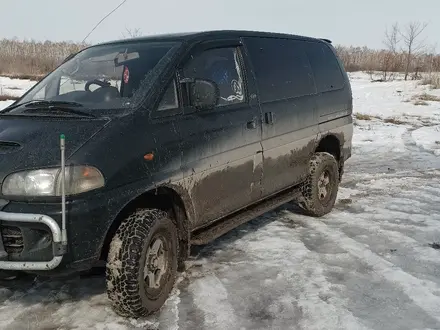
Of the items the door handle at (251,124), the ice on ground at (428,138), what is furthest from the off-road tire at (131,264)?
the ice on ground at (428,138)

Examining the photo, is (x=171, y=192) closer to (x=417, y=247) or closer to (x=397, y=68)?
(x=417, y=247)

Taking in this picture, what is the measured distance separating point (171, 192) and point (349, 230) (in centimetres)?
261

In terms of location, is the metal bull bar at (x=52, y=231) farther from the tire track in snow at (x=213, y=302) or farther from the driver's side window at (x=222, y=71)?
the driver's side window at (x=222, y=71)

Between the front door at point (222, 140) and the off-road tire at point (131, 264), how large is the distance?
53 cm

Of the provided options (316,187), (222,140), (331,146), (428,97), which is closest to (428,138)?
(331,146)

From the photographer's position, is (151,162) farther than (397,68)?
No

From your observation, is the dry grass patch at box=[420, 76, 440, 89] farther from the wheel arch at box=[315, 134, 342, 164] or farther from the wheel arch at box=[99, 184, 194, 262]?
the wheel arch at box=[99, 184, 194, 262]

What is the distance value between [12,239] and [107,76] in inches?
61.9

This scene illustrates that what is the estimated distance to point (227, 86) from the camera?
174 inches

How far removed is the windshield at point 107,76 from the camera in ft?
12.4

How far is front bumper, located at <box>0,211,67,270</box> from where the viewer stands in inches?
116

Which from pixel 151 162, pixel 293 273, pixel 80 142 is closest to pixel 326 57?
pixel 293 273

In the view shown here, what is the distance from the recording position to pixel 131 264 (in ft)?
10.8

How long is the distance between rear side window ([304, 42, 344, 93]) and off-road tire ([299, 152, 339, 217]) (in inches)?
32.2
